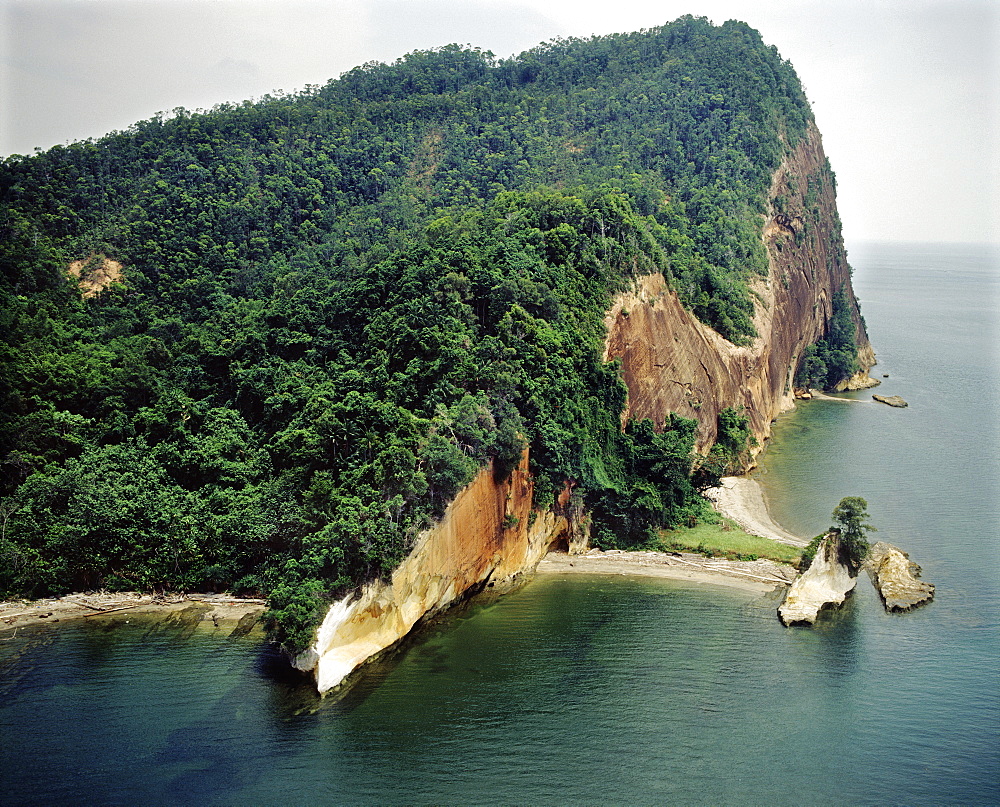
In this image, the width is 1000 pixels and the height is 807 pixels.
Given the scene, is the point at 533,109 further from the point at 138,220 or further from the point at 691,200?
the point at 138,220

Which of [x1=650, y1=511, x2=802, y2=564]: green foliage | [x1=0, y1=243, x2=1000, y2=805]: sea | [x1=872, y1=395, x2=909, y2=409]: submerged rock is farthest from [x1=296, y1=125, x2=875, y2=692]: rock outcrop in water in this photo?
[x1=872, y1=395, x2=909, y2=409]: submerged rock

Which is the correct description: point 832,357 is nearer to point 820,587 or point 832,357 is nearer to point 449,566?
point 820,587

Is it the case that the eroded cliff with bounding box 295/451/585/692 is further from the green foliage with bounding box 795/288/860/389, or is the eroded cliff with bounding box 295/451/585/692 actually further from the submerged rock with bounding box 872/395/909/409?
the green foliage with bounding box 795/288/860/389

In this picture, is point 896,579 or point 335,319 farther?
point 335,319

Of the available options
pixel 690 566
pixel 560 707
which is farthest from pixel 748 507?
pixel 560 707

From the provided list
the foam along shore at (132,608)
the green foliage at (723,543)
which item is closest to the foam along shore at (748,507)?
the green foliage at (723,543)

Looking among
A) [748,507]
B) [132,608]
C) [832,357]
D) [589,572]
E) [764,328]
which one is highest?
[764,328]
